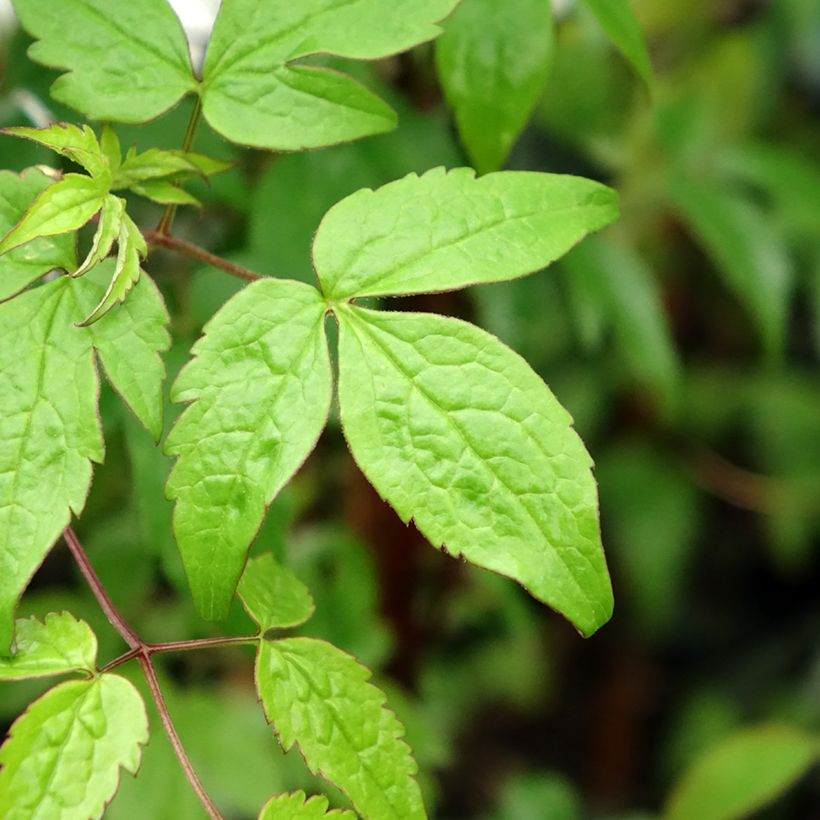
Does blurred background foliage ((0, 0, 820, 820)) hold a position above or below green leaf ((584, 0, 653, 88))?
below

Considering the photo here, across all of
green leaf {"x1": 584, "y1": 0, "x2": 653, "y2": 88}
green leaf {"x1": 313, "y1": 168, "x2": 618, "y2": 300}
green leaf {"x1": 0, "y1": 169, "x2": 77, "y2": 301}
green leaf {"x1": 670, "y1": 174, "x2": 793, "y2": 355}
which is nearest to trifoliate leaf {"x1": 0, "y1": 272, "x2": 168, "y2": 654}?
green leaf {"x1": 0, "y1": 169, "x2": 77, "y2": 301}

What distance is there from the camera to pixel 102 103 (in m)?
0.66

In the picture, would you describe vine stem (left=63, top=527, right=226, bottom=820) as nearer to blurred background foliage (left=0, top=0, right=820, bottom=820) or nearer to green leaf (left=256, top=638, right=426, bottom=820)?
green leaf (left=256, top=638, right=426, bottom=820)

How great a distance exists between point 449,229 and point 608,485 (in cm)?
154

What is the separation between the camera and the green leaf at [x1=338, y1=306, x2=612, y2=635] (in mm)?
571

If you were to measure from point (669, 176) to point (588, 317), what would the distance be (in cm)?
38

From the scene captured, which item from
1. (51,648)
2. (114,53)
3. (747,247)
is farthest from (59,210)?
(747,247)

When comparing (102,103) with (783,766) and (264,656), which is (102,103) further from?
(783,766)

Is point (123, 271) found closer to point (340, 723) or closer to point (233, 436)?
point (233, 436)

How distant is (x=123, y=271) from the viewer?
1.94ft

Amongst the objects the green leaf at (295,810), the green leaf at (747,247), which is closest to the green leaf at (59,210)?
the green leaf at (295,810)

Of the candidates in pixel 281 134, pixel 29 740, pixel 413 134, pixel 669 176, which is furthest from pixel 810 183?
pixel 29 740

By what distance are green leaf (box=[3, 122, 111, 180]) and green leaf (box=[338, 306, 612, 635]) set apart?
208mm

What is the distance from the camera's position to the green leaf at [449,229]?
621mm
